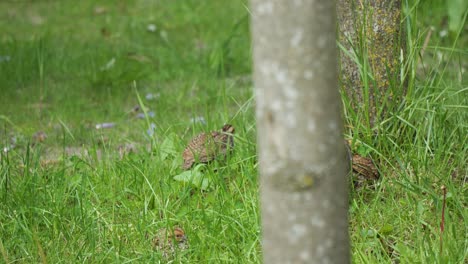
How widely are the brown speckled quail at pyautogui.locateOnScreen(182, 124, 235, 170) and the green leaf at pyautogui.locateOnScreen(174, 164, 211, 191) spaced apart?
0.18 feet

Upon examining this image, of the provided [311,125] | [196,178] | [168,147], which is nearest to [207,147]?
[196,178]

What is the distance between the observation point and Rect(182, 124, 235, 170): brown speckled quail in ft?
9.57

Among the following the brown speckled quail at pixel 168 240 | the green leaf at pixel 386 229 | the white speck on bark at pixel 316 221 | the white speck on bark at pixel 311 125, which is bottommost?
the brown speckled quail at pixel 168 240

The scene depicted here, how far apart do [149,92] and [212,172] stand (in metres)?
1.89

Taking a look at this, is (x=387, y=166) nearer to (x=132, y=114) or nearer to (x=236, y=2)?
(x=132, y=114)

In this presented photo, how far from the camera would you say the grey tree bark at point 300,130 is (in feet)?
4.75

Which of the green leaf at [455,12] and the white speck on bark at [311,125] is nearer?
the white speck on bark at [311,125]

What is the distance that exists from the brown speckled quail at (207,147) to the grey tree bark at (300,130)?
1.36 m

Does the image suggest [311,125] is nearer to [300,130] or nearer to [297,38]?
[300,130]

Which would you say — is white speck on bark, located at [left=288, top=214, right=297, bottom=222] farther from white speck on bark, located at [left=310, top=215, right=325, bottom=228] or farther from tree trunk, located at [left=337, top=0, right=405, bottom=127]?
tree trunk, located at [left=337, top=0, right=405, bottom=127]

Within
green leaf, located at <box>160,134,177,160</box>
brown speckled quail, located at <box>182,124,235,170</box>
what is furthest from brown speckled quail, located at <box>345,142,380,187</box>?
green leaf, located at <box>160,134,177,160</box>

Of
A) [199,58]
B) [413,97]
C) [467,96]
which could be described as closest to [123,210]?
[413,97]

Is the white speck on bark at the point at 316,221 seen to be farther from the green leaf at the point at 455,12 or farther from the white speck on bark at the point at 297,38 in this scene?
the green leaf at the point at 455,12

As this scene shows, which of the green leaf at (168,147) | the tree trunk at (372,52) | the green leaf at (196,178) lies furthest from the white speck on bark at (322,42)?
the green leaf at (168,147)
